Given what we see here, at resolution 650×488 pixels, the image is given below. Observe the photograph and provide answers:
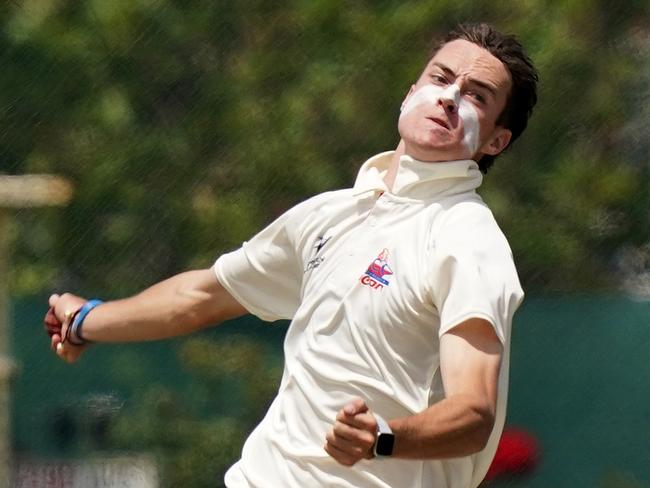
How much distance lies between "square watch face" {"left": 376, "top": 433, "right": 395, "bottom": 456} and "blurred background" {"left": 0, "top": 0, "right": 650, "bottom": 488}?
6.07 ft

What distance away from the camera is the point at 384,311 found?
9.33 ft

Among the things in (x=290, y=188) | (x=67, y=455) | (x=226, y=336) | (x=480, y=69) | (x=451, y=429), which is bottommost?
(x=67, y=455)

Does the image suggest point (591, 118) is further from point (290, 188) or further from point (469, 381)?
point (469, 381)

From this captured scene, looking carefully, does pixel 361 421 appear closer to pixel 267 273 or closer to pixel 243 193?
pixel 267 273

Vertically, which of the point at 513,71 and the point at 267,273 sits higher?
the point at 513,71

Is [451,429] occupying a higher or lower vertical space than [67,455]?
higher

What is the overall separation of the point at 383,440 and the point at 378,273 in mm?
471

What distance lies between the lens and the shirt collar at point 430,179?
296 cm

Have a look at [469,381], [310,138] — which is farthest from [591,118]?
[469,381]

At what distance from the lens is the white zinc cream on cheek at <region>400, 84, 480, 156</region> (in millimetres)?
3043

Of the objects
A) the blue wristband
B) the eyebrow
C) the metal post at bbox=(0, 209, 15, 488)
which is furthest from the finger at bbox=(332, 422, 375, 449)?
the metal post at bbox=(0, 209, 15, 488)

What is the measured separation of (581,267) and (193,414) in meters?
1.14

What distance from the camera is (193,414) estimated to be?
436 cm

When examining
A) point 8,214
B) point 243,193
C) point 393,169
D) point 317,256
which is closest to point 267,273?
point 317,256
